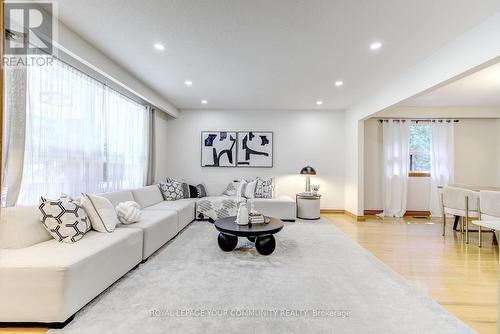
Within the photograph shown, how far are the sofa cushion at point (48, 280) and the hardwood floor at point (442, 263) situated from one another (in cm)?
16

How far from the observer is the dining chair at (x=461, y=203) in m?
4.12

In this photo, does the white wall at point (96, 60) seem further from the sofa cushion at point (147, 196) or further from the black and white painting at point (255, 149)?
the black and white painting at point (255, 149)

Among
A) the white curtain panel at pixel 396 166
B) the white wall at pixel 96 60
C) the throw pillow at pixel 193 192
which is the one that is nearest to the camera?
the white wall at pixel 96 60

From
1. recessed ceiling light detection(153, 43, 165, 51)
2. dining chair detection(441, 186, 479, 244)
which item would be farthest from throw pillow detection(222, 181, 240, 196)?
dining chair detection(441, 186, 479, 244)

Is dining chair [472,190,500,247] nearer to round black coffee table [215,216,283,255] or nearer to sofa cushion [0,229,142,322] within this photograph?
round black coffee table [215,216,283,255]

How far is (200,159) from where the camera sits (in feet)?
20.9

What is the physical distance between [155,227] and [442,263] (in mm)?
3646

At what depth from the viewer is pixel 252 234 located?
10.3 feet

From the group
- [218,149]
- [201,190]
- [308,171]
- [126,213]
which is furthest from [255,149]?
[126,213]

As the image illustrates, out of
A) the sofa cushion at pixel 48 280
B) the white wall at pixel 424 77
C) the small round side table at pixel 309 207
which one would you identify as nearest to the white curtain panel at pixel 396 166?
the white wall at pixel 424 77

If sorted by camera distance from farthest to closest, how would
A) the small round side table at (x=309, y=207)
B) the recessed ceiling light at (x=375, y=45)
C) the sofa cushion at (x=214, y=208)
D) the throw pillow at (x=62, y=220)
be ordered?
1. the small round side table at (x=309, y=207)
2. the sofa cushion at (x=214, y=208)
3. the recessed ceiling light at (x=375, y=45)
4. the throw pillow at (x=62, y=220)

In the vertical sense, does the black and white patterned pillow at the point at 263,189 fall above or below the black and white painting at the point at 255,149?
below

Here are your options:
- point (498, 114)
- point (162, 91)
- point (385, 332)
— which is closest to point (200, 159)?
point (162, 91)

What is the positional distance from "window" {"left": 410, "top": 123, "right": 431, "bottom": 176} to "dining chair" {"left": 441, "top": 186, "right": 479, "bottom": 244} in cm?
173
